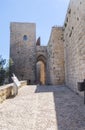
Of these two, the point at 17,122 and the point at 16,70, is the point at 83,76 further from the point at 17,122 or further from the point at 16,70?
the point at 16,70

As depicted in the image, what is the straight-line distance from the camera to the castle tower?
2178cm

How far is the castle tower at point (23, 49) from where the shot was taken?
2178cm

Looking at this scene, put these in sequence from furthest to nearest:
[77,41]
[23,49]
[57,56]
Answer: [23,49]
[57,56]
[77,41]

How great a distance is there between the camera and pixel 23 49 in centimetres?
2202

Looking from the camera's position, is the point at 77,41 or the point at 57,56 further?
the point at 57,56

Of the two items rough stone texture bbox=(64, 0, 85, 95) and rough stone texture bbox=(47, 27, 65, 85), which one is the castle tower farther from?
rough stone texture bbox=(64, 0, 85, 95)

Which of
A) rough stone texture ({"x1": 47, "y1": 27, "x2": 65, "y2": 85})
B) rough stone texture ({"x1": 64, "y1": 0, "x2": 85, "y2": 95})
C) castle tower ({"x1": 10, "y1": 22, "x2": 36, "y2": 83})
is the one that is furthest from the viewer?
castle tower ({"x1": 10, "y1": 22, "x2": 36, "y2": 83})

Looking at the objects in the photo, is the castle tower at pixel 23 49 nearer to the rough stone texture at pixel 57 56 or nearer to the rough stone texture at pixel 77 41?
the rough stone texture at pixel 57 56

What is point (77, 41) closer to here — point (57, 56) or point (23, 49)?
point (57, 56)

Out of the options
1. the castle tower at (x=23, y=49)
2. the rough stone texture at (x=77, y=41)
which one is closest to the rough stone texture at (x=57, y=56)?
the rough stone texture at (x=77, y=41)

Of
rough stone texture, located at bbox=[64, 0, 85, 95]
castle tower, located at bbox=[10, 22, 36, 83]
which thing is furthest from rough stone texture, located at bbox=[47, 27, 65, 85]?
castle tower, located at bbox=[10, 22, 36, 83]

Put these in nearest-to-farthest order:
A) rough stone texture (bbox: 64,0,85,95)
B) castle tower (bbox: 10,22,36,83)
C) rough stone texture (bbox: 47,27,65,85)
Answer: rough stone texture (bbox: 64,0,85,95) → rough stone texture (bbox: 47,27,65,85) → castle tower (bbox: 10,22,36,83)

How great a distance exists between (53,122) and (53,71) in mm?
10908

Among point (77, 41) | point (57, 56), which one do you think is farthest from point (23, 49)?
point (77, 41)
